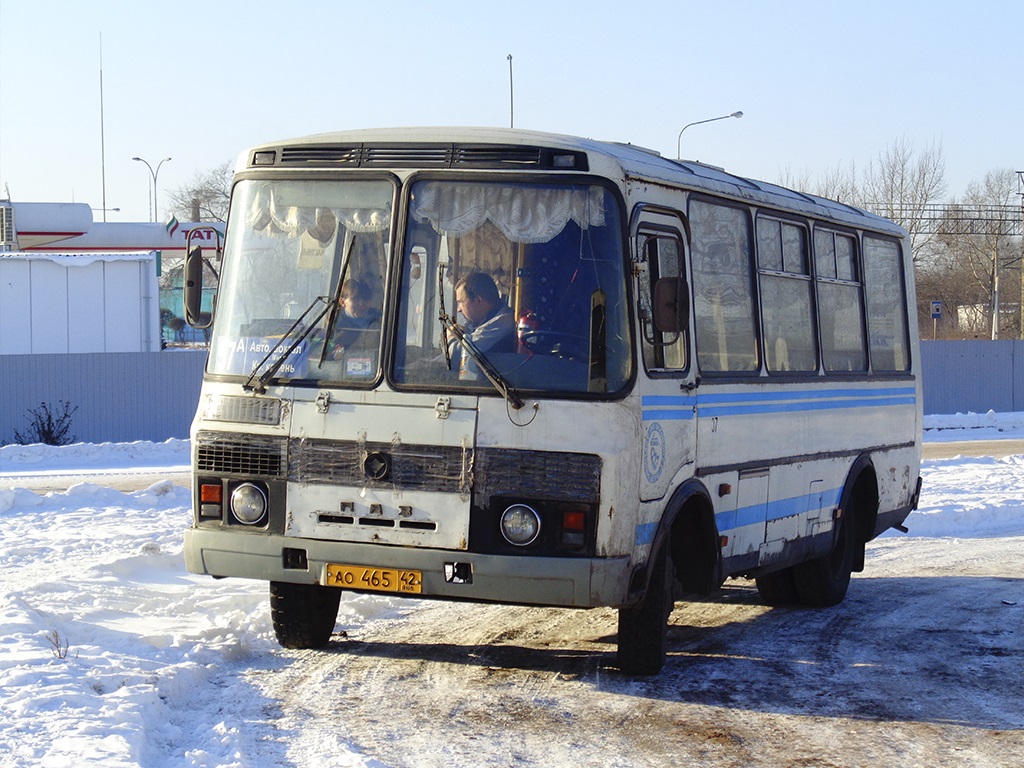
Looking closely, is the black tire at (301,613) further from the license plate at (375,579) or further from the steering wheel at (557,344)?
the steering wheel at (557,344)

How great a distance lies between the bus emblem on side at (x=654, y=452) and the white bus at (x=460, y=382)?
2 centimetres

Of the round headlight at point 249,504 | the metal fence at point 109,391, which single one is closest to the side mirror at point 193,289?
the round headlight at point 249,504

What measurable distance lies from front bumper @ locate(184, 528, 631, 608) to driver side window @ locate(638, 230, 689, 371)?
115 centimetres

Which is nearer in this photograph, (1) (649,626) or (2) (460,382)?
(2) (460,382)

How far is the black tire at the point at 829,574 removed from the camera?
11.2 metres

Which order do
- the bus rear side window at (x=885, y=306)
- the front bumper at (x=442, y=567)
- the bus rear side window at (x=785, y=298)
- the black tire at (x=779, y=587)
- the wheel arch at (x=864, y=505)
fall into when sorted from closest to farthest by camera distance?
the front bumper at (x=442, y=567)
the bus rear side window at (x=785, y=298)
the black tire at (x=779, y=587)
the wheel arch at (x=864, y=505)
the bus rear side window at (x=885, y=306)

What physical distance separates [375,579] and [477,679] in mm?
925

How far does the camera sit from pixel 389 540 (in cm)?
753

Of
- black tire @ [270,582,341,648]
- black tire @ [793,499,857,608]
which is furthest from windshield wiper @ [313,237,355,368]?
black tire @ [793,499,857,608]

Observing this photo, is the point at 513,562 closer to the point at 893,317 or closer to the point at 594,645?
the point at 594,645

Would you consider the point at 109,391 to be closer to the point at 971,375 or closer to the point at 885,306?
the point at 885,306

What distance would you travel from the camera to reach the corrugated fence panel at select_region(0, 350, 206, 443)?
30.1 metres

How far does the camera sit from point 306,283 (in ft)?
25.8

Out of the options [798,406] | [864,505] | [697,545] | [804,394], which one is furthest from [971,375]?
[697,545]
